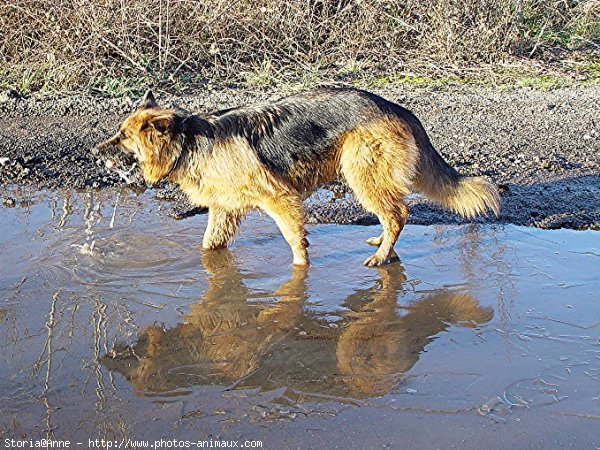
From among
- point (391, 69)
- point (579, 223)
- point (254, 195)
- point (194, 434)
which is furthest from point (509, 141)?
point (194, 434)

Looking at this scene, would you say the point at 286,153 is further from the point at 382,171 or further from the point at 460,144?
the point at 460,144

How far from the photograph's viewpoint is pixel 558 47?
12727 millimetres

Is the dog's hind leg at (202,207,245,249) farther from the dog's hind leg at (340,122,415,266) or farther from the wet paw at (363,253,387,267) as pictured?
the wet paw at (363,253,387,267)

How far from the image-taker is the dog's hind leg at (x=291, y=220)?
6.16 meters

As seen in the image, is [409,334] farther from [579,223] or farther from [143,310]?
[579,223]

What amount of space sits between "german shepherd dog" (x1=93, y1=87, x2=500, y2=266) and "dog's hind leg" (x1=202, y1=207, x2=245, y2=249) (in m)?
0.01

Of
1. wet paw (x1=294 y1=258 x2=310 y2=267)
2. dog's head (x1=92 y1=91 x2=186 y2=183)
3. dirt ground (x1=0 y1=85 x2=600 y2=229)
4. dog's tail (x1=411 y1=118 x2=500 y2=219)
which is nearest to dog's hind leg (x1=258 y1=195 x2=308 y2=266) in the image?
wet paw (x1=294 y1=258 x2=310 y2=267)

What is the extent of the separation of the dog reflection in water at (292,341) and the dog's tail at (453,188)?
39.9 inches

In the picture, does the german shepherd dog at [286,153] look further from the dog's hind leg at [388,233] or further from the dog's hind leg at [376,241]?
the dog's hind leg at [376,241]

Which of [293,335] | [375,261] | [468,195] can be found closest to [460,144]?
[468,195]

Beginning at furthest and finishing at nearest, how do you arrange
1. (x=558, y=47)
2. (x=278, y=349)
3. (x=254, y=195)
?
(x=558, y=47) → (x=254, y=195) → (x=278, y=349)

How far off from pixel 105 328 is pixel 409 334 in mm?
2053

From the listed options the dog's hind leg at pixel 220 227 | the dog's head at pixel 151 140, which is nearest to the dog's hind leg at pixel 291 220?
the dog's hind leg at pixel 220 227

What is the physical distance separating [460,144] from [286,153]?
3566 mm
